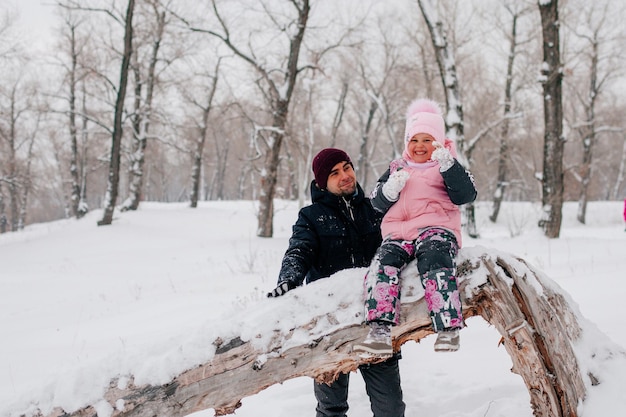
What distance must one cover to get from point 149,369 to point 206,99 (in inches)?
913

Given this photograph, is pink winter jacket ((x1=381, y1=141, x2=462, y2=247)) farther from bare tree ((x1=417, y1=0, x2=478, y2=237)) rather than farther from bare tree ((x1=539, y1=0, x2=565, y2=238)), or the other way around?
bare tree ((x1=417, y1=0, x2=478, y2=237))

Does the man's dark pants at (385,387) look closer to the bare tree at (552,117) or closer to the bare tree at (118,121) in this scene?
the bare tree at (552,117)

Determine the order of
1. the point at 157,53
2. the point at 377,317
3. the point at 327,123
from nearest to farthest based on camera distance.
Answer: the point at 377,317
the point at 157,53
the point at 327,123

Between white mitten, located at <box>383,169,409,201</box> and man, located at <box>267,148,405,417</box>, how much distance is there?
347 mm

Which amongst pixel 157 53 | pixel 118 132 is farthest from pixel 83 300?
pixel 157 53

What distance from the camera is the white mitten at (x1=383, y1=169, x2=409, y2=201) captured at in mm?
2355

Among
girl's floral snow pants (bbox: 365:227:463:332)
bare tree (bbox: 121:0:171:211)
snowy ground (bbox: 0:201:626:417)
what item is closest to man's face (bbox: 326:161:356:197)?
girl's floral snow pants (bbox: 365:227:463:332)

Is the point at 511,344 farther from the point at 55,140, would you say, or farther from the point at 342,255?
the point at 55,140

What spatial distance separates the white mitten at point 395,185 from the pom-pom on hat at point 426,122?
1.13 feet

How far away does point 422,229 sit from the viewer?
2.33m

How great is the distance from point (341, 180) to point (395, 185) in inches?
16.7

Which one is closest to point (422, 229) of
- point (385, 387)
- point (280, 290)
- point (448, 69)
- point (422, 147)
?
point (422, 147)

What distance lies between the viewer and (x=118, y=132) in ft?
49.6

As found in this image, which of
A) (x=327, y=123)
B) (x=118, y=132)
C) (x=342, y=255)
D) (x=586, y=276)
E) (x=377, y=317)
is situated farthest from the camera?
A: (x=327, y=123)
